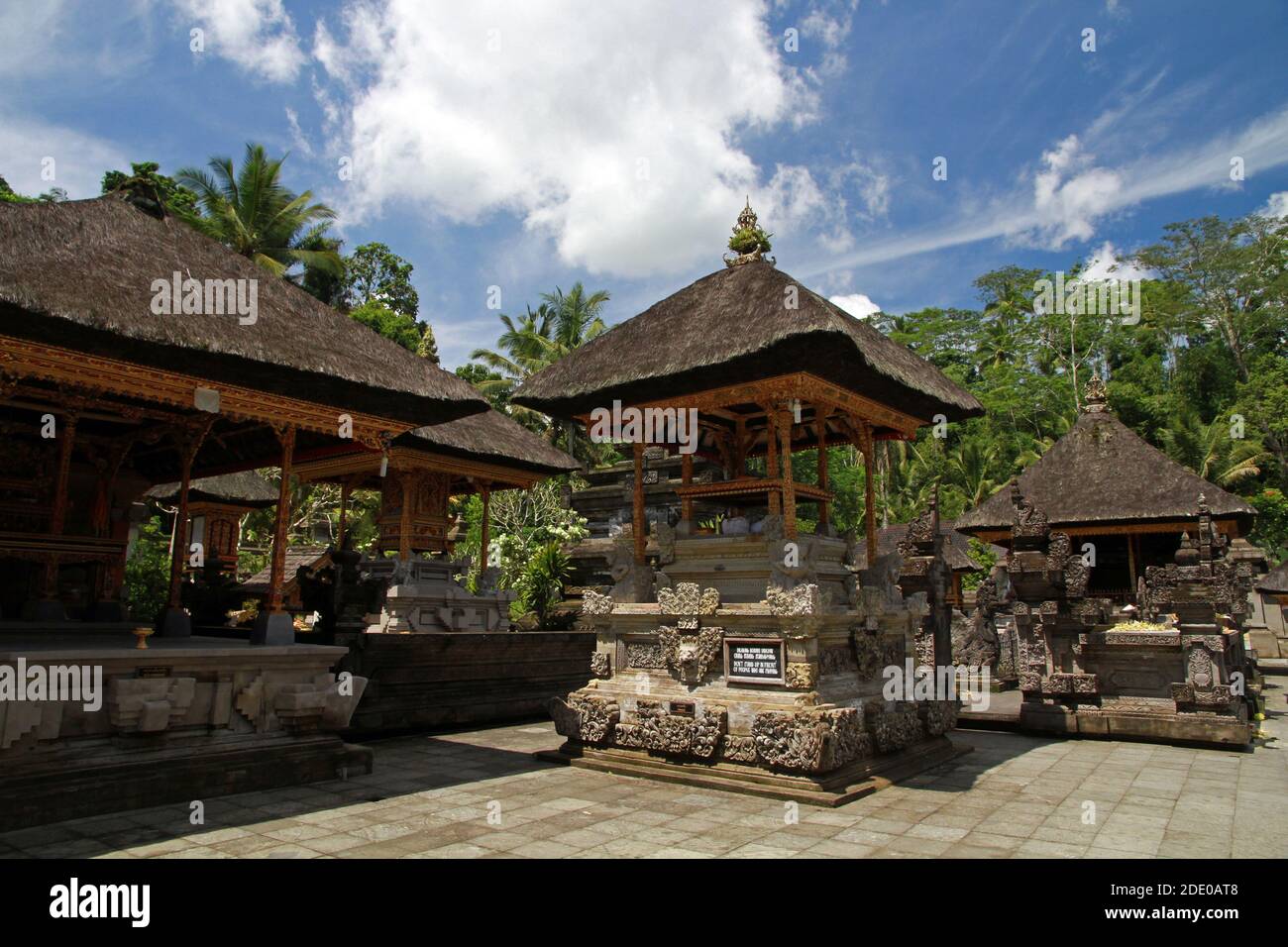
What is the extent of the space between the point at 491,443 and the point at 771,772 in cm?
879

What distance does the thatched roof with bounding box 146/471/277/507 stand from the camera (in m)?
18.5

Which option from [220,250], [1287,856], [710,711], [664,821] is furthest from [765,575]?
[220,250]

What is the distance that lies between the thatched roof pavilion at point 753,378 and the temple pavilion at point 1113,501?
9126mm

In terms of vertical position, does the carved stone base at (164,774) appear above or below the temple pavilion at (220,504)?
below

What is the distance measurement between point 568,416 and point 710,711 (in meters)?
4.19

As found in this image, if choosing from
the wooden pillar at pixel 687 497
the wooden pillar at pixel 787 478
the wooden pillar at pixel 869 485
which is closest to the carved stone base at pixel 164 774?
the wooden pillar at pixel 687 497

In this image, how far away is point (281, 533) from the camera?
28.5ft

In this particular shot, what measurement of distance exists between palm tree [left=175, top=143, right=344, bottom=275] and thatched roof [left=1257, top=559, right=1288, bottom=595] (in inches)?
1483

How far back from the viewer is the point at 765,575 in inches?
358

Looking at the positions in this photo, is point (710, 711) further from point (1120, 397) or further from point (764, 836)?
point (1120, 397)

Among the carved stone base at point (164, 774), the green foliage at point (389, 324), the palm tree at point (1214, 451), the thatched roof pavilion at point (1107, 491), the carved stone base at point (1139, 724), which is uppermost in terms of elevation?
the green foliage at point (389, 324)

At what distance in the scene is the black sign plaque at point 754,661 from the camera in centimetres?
843

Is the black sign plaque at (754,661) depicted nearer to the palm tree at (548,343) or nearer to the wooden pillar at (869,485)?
the wooden pillar at (869,485)

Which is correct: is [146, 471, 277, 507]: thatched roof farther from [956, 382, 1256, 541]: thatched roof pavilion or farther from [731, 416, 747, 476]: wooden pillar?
[956, 382, 1256, 541]: thatched roof pavilion
